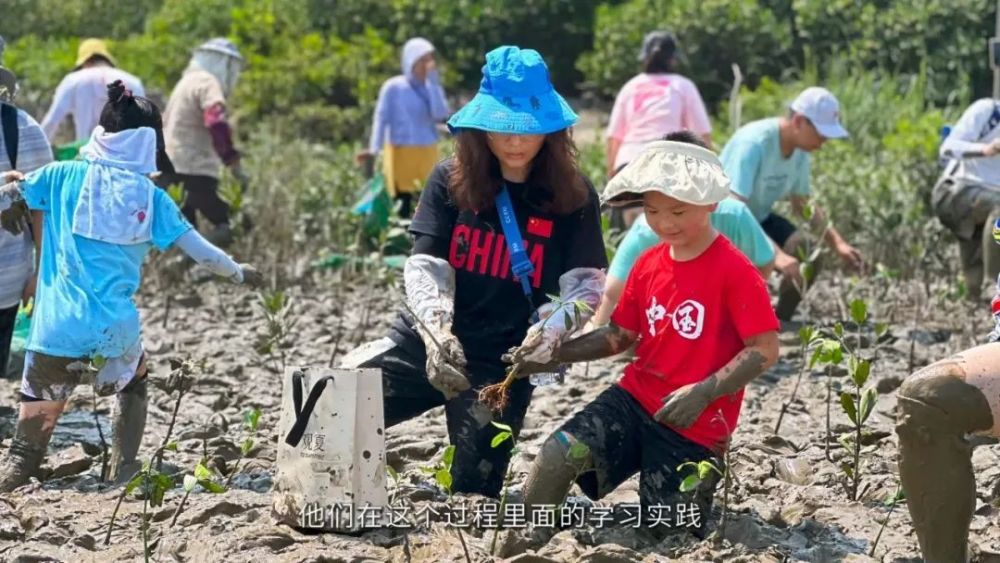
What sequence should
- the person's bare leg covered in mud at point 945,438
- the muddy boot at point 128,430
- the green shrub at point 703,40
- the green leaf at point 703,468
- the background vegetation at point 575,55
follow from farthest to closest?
1. the green shrub at point 703,40
2. the background vegetation at point 575,55
3. the muddy boot at point 128,430
4. the green leaf at point 703,468
5. the person's bare leg covered in mud at point 945,438

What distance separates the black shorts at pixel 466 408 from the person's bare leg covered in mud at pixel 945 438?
125 cm

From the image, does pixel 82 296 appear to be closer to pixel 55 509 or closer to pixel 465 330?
pixel 55 509

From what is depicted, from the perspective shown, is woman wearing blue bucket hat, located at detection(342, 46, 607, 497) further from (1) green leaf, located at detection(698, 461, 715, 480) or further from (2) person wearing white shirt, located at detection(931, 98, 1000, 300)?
(2) person wearing white shirt, located at detection(931, 98, 1000, 300)

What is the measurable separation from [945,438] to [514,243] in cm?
133

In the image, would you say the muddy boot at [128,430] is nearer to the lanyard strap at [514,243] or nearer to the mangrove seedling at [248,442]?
the mangrove seedling at [248,442]

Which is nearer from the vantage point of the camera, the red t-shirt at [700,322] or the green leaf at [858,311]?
the red t-shirt at [700,322]

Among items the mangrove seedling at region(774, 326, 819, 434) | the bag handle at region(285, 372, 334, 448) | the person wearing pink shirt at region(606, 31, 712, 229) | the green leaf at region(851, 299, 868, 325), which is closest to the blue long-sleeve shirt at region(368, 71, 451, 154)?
the person wearing pink shirt at region(606, 31, 712, 229)

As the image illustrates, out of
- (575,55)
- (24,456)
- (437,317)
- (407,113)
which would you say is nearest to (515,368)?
(437,317)

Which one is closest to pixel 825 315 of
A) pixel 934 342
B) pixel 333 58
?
pixel 934 342

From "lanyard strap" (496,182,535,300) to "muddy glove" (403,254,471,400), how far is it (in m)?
0.19

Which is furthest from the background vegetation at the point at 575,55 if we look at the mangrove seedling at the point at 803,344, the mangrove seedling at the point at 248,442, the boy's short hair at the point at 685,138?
the boy's short hair at the point at 685,138

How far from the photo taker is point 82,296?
4980 millimetres

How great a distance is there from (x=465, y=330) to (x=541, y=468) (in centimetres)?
54

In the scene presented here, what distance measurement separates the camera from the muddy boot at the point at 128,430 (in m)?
5.11
